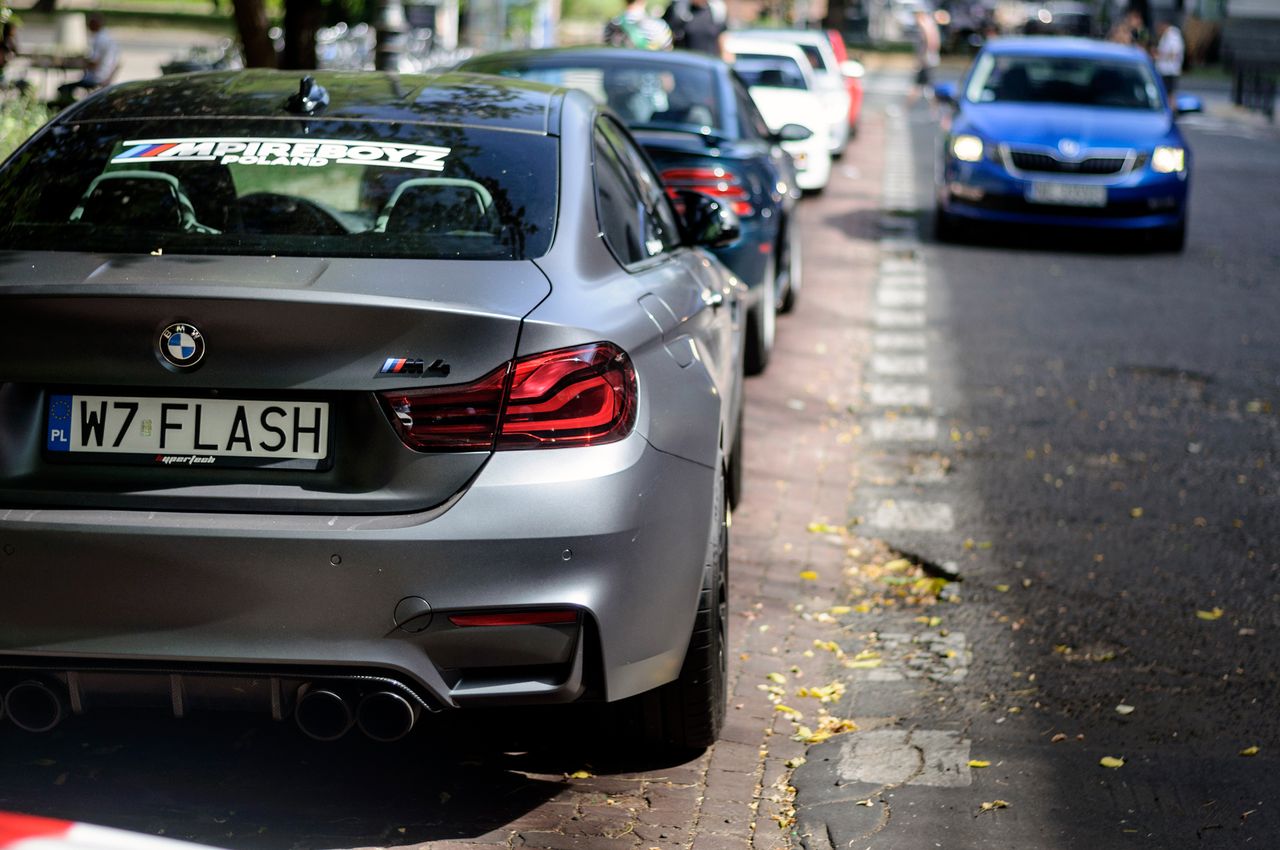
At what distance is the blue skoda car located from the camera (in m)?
14.7

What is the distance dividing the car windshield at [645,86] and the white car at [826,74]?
1118cm

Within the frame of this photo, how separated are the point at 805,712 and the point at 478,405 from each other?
1780mm

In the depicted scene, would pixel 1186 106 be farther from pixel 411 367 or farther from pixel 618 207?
pixel 411 367

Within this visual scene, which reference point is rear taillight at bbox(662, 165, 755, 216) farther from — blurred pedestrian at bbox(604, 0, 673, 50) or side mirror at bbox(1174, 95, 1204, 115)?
side mirror at bbox(1174, 95, 1204, 115)

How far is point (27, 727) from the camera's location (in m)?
3.64

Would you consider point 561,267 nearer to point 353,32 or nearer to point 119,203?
point 119,203

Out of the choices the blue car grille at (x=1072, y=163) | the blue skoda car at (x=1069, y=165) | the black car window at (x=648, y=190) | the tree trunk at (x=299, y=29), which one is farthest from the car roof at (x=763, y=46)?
the black car window at (x=648, y=190)

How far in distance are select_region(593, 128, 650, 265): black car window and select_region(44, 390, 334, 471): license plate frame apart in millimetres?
972

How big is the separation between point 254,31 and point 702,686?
10.2 m

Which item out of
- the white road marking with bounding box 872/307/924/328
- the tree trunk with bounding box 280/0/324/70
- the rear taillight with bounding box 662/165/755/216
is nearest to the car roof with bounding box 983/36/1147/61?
the white road marking with bounding box 872/307/924/328

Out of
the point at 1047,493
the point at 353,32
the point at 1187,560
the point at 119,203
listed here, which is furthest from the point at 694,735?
the point at 353,32

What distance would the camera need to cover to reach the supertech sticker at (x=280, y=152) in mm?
4258

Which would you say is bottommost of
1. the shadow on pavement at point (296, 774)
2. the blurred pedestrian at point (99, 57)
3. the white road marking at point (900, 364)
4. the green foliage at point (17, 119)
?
the blurred pedestrian at point (99, 57)

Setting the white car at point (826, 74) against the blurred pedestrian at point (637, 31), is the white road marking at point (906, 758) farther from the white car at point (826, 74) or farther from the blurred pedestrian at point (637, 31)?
the white car at point (826, 74)
